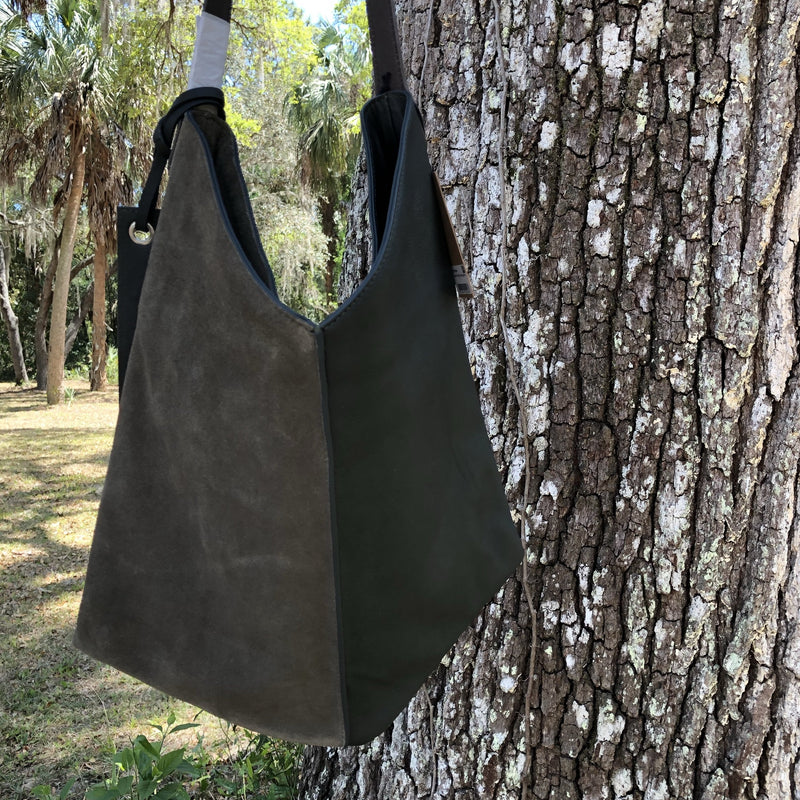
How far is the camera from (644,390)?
129 cm

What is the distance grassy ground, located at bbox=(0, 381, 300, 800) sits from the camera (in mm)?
2629

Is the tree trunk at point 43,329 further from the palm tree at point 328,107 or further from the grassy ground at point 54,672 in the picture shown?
the grassy ground at point 54,672

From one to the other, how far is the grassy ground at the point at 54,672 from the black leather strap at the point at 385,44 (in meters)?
2.05

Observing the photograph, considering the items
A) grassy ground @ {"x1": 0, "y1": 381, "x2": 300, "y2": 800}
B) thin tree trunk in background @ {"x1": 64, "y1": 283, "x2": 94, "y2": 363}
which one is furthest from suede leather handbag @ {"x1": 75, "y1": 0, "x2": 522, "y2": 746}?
thin tree trunk in background @ {"x1": 64, "y1": 283, "x2": 94, "y2": 363}

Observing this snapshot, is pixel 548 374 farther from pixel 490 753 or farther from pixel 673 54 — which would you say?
pixel 490 753

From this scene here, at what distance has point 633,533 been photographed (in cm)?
131

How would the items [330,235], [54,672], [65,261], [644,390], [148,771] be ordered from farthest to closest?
1. [330,235]
2. [65,261]
3. [54,672]
4. [148,771]
5. [644,390]

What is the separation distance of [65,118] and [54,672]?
11.6 meters

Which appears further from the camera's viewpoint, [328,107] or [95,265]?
[328,107]

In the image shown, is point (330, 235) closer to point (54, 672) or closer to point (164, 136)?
point (54, 672)

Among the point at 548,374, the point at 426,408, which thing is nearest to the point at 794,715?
the point at 548,374

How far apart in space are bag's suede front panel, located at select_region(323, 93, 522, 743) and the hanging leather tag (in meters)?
0.01

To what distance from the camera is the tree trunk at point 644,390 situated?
4.08 feet

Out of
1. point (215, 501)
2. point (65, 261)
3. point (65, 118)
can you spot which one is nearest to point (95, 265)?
point (65, 261)
